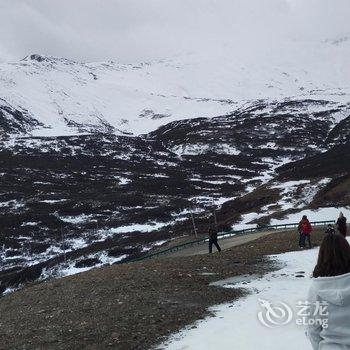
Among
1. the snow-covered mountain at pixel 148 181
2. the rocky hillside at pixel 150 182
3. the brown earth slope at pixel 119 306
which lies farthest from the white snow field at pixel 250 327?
the snow-covered mountain at pixel 148 181

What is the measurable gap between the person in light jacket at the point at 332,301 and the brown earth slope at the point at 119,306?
5.53 metres

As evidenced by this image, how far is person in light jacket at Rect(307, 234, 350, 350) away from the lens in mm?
3680

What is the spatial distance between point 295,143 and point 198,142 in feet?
92.3

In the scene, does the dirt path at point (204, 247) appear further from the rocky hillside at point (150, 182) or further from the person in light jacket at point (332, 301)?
the person in light jacket at point (332, 301)

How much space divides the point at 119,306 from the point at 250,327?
149 inches

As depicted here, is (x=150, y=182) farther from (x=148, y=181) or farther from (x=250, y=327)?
(x=250, y=327)

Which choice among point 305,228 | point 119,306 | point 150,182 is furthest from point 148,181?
point 119,306

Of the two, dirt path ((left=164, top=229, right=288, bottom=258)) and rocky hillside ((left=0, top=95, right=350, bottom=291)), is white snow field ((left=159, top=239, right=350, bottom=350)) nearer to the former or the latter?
dirt path ((left=164, top=229, right=288, bottom=258))

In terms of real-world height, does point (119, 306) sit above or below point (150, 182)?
below

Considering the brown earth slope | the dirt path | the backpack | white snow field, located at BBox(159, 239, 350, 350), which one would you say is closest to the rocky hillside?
the dirt path

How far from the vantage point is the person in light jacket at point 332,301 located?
3680mm

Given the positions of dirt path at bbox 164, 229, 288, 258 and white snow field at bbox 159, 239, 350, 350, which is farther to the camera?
dirt path at bbox 164, 229, 288, 258

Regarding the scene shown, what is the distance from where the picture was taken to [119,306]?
1185cm

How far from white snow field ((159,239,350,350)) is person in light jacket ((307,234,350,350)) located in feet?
13.3
